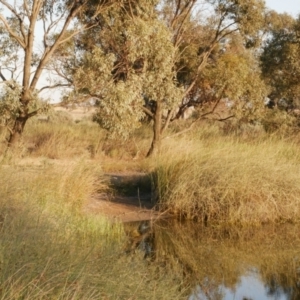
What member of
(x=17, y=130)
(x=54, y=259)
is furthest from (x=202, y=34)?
(x=54, y=259)

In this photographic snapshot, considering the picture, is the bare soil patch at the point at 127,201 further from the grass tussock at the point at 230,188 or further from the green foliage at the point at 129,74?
the green foliage at the point at 129,74

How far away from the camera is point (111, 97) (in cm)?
1595

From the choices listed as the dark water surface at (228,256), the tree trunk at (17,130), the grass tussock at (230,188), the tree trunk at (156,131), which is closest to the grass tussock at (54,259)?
the dark water surface at (228,256)

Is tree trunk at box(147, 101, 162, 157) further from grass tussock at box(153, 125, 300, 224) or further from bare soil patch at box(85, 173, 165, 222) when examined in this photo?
grass tussock at box(153, 125, 300, 224)

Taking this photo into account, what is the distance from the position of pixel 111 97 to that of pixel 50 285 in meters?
11.4

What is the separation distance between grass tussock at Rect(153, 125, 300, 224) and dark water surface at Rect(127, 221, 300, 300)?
16.6 inches

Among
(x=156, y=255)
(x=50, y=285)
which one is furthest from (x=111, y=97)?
(x=50, y=285)

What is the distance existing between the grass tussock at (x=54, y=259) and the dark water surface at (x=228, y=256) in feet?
3.28

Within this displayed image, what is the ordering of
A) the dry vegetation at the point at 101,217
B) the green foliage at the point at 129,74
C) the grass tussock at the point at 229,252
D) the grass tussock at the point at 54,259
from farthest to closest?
the green foliage at the point at 129,74 → the grass tussock at the point at 229,252 → the dry vegetation at the point at 101,217 → the grass tussock at the point at 54,259

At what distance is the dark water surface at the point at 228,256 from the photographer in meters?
8.05

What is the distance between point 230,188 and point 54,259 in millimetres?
7082

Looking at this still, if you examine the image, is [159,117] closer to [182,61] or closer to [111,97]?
[182,61]

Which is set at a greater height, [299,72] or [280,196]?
[299,72]

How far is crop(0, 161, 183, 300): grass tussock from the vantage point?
15.8ft
